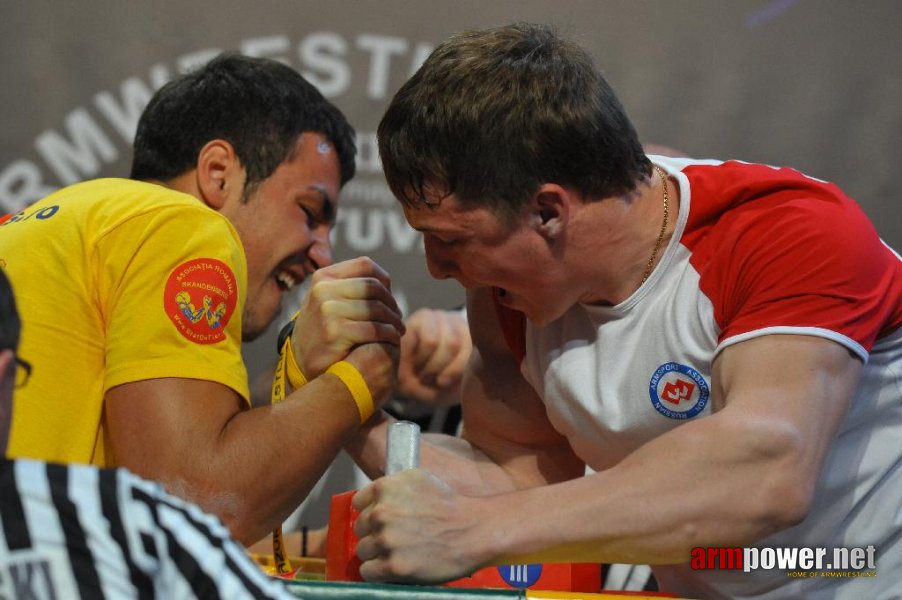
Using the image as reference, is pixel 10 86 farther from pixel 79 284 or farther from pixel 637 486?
pixel 637 486

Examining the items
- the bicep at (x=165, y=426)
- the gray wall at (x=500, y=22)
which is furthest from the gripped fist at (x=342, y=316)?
the gray wall at (x=500, y=22)

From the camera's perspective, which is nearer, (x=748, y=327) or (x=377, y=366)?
(x=748, y=327)

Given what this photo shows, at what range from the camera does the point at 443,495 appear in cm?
110

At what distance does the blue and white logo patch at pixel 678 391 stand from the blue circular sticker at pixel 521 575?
0.88 ft

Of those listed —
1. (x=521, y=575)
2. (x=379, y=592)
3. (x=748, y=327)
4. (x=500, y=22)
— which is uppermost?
(x=500, y=22)

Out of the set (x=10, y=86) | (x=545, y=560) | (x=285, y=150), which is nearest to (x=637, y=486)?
(x=545, y=560)

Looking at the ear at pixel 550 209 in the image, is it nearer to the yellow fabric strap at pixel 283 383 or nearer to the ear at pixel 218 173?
the yellow fabric strap at pixel 283 383

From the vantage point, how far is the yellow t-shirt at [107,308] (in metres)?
Result: 1.30

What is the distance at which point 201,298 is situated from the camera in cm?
135

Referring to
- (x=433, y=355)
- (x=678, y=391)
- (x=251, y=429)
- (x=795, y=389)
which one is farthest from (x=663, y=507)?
(x=433, y=355)

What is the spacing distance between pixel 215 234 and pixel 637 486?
65 cm

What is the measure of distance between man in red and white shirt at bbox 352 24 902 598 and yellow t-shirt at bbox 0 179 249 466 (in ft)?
0.92

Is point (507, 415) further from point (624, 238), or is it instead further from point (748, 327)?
point (748, 327)

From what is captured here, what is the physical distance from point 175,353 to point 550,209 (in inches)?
19.8
